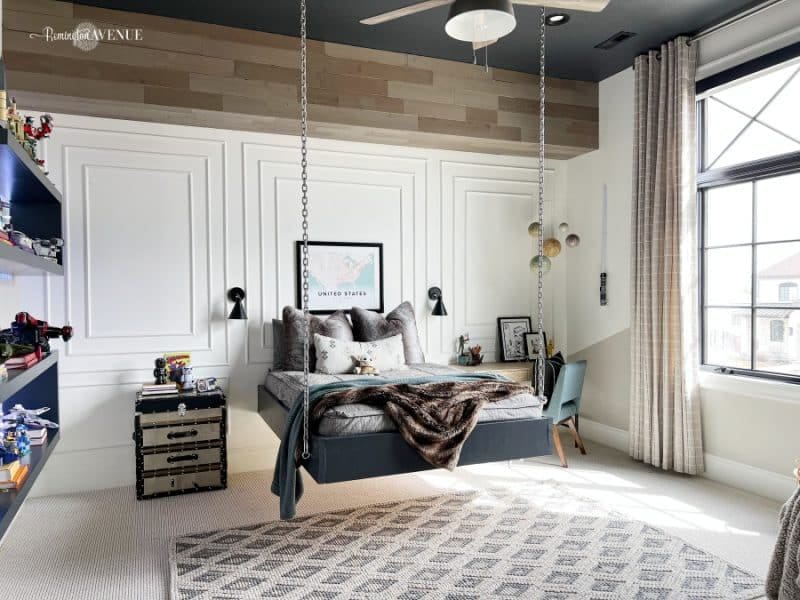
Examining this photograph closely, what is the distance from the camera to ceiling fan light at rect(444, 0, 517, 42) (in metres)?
2.13

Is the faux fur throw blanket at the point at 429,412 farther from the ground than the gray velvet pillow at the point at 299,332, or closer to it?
closer to it

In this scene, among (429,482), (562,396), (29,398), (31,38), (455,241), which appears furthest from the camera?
(455,241)

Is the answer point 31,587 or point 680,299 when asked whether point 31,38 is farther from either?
point 680,299

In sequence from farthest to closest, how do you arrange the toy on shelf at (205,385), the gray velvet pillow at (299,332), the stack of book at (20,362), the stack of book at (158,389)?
the gray velvet pillow at (299,332)
the toy on shelf at (205,385)
the stack of book at (158,389)
the stack of book at (20,362)

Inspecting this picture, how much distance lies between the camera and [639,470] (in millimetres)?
4176

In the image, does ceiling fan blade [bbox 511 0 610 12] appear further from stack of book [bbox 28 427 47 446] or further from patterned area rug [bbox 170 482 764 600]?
stack of book [bbox 28 427 47 446]

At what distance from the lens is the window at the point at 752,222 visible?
11.7ft

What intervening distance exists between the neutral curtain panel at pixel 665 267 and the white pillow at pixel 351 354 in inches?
70.2

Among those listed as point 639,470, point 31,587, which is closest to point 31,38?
point 31,587

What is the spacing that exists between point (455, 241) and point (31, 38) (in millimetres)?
3236

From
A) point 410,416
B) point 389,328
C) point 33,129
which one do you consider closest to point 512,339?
point 389,328

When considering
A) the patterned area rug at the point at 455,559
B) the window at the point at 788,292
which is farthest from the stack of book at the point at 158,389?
the window at the point at 788,292

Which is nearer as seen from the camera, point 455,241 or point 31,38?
point 31,38

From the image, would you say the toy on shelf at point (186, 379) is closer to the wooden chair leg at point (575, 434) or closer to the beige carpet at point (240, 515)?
the beige carpet at point (240, 515)
